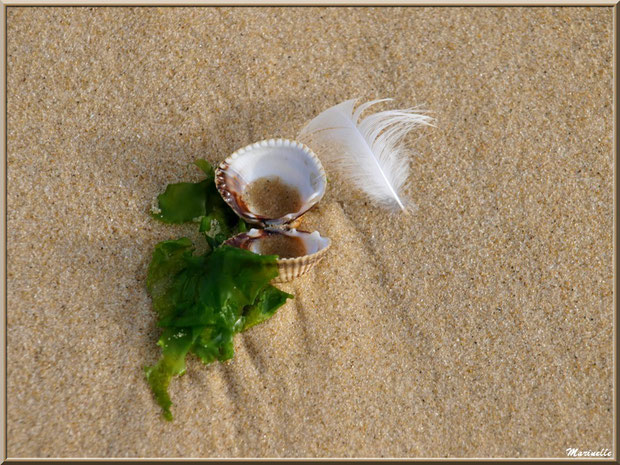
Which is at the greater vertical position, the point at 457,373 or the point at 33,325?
the point at 33,325

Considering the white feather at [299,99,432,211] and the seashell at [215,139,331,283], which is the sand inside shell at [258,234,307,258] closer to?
the seashell at [215,139,331,283]

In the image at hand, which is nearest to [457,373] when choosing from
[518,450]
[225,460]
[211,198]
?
[518,450]

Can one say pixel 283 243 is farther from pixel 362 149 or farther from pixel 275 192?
pixel 362 149

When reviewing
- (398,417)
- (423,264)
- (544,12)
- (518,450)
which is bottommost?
(518,450)

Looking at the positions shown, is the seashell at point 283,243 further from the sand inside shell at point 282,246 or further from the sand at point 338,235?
the sand at point 338,235

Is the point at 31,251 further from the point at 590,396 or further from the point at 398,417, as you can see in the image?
the point at 590,396

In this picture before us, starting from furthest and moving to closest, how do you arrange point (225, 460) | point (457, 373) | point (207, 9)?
point (207, 9) < point (457, 373) < point (225, 460)

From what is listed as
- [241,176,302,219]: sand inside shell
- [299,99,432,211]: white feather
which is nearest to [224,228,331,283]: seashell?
[241,176,302,219]: sand inside shell

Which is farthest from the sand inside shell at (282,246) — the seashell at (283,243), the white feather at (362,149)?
the white feather at (362,149)
